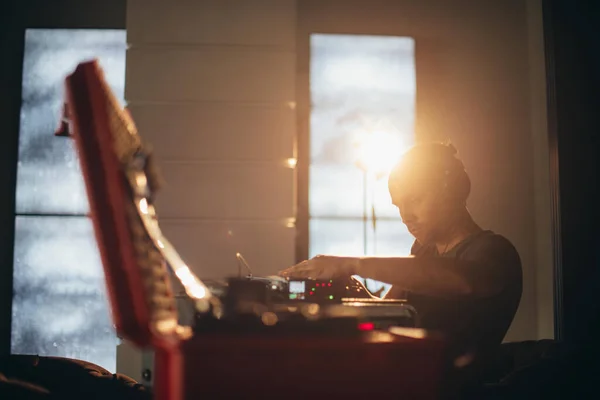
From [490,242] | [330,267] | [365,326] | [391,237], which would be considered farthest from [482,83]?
[365,326]

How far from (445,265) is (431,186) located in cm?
45

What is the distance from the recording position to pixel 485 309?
1.32 metres

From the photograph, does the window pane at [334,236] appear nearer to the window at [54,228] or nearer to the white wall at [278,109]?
the white wall at [278,109]

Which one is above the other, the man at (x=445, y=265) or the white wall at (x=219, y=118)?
the white wall at (x=219, y=118)

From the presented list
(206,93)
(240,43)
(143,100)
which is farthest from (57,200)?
(240,43)

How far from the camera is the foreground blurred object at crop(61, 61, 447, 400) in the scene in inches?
26.6

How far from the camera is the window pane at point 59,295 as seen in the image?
3.74 m

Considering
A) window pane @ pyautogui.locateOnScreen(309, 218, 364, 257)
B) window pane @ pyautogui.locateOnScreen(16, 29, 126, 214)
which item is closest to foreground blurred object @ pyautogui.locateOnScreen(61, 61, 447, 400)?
window pane @ pyautogui.locateOnScreen(309, 218, 364, 257)

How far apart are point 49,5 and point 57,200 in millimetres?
1293

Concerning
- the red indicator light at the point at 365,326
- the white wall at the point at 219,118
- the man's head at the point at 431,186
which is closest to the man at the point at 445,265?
the man's head at the point at 431,186

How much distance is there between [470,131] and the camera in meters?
4.07

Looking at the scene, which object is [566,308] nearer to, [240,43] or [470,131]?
[470,131]

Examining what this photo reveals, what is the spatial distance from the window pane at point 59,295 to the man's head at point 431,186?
271 cm

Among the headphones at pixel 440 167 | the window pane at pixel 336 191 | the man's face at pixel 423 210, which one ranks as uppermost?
the window pane at pixel 336 191
